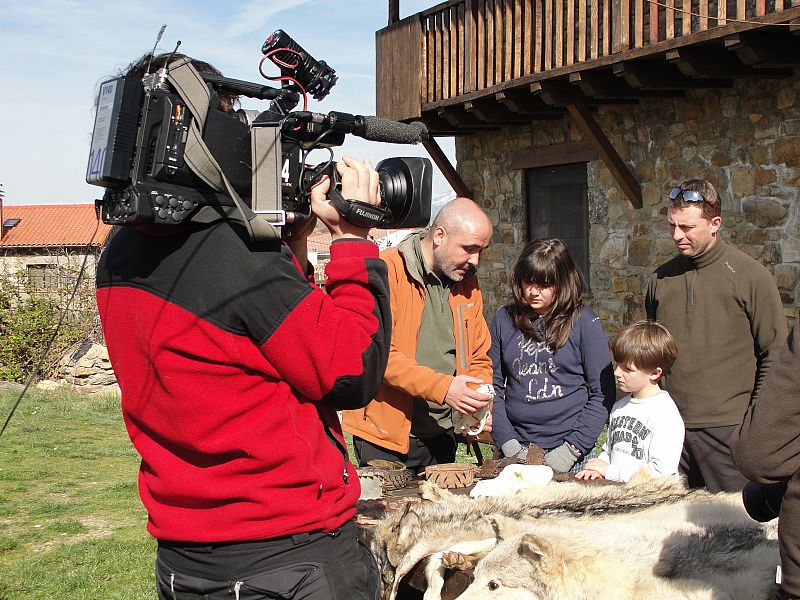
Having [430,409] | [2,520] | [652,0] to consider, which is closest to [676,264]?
[430,409]

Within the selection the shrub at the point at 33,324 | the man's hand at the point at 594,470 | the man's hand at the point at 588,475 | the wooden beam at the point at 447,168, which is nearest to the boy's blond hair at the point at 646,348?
the man's hand at the point at 594,470

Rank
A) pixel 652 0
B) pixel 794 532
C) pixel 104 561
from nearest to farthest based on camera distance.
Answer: pixel 794 532 < pixel 104 561 < pixel 652 0

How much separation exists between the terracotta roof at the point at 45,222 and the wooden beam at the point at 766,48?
2223 cm

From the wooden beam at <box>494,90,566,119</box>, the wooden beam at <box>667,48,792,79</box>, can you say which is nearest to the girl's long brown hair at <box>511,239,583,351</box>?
the wooden beam at <box>667,48,792,79</box>

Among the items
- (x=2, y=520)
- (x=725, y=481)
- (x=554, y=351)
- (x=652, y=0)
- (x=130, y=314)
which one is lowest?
(x=2, y=520)

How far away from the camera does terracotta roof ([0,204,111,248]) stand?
27.5 metres

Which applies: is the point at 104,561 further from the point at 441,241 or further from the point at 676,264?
the point at 676,264

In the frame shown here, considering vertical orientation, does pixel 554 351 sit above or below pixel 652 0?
below

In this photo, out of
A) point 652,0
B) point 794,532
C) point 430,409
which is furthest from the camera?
point 652,0

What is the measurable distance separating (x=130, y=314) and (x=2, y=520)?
217 inches

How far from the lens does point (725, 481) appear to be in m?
3.91

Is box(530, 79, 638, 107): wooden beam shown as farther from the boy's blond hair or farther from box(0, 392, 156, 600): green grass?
box(0, 392, 156, 600): green grass

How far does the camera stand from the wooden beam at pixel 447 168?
11172 millimetres

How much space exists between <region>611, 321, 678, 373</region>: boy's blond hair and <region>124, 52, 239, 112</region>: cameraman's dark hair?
2361mm
